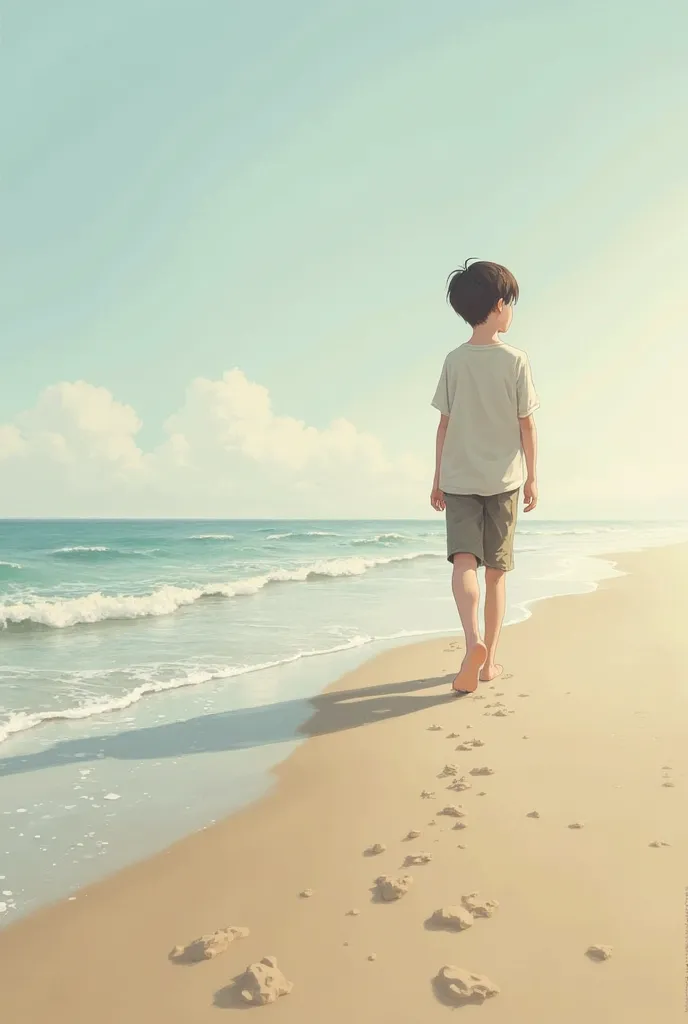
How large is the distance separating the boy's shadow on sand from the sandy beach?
0.72ft

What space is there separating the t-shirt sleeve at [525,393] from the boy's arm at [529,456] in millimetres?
44

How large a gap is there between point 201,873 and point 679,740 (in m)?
1.93

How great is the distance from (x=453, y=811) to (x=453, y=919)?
669 millimetres

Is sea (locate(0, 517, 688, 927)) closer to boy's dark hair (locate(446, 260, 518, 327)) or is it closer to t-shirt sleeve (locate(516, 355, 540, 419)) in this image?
t-shirt sleeve (locate(516, 355, 540, 419))

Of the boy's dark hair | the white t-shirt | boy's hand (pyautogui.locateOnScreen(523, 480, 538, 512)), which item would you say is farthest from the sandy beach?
the boy's dark hair

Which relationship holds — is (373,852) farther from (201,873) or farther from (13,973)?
(13,973)

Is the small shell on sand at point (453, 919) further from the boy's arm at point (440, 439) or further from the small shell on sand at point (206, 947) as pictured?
the boy's arm at point (440, 439)

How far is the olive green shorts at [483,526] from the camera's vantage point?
387 centimetres

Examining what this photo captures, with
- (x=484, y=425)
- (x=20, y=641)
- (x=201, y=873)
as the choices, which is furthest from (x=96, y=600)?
(x=201, y=873)

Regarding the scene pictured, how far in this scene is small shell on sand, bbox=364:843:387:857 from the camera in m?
2.11

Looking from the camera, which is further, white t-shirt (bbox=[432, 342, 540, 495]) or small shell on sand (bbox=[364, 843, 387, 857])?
white t-shirt (bbox=[432, 342, 540, 495])

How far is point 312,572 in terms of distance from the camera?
14.0m

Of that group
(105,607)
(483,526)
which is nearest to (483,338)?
(483,526)

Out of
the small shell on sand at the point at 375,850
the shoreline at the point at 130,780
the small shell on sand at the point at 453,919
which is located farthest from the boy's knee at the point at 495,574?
the small shell on sand at the point at 453,919
